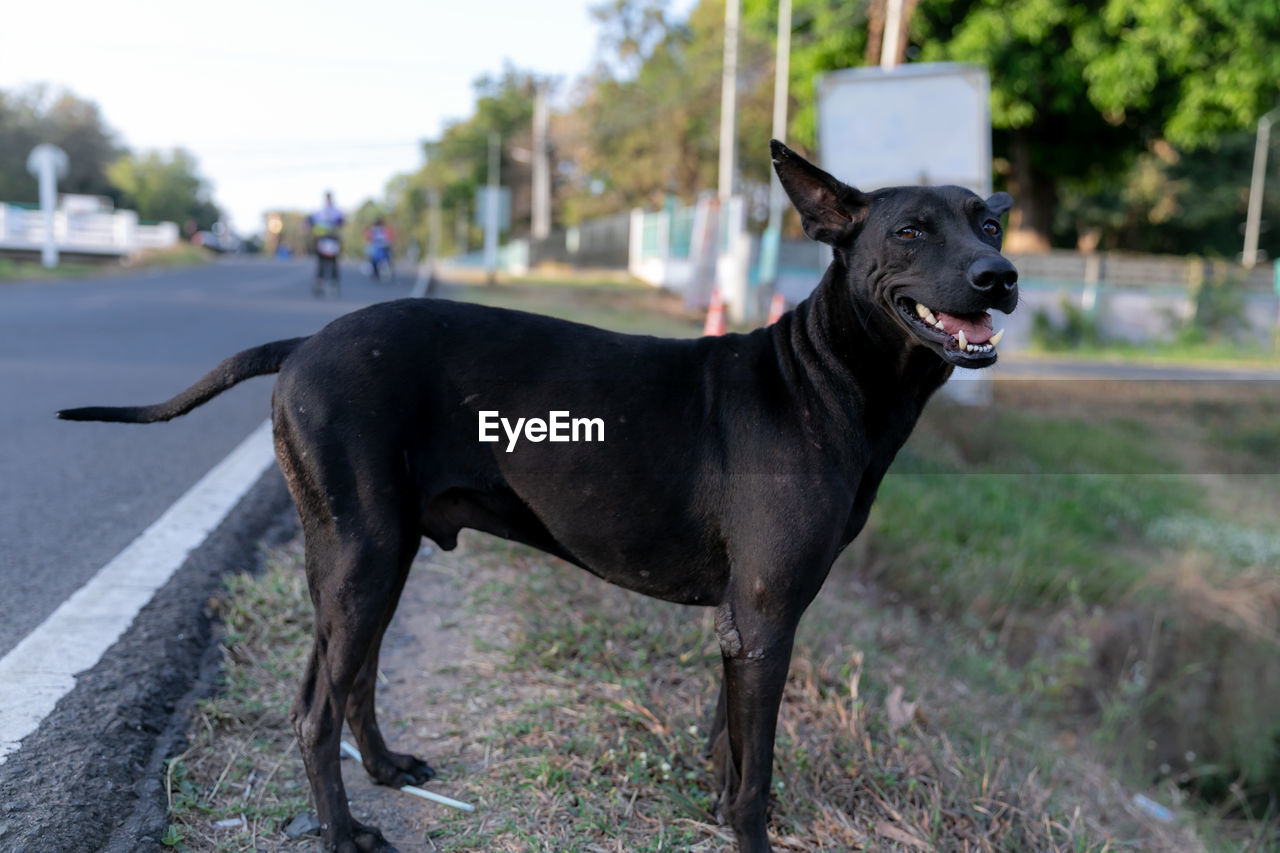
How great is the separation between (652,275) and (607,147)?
20.0 meters

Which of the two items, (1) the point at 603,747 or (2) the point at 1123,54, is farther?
(2) the point at 1123,54

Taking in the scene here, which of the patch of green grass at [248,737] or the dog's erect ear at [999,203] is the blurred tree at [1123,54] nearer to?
the dog's erect ear at [999,203]

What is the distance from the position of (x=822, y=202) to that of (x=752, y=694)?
1.18 meters

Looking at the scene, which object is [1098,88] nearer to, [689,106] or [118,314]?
[118,314]

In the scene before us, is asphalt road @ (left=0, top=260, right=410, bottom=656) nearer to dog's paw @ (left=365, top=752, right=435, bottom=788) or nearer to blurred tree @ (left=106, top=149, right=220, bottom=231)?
dog's paw @ (left=365, top=752, right=435, bottom=788)

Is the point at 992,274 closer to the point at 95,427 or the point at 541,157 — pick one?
the point at 95,427

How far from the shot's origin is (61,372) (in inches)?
301

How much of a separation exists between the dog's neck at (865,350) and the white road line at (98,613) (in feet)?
6.78

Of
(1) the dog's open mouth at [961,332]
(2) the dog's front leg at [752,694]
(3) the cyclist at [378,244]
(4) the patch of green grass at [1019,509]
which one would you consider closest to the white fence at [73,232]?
(3) the cyclist at [378,244]

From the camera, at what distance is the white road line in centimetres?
245

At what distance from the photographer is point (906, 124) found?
Result: 10586mm

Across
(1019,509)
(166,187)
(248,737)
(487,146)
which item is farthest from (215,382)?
(166,187)

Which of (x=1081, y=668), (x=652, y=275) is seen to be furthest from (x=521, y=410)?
(x=652, y=275)

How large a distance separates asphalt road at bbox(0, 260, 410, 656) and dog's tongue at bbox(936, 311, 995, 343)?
2.68 metres
